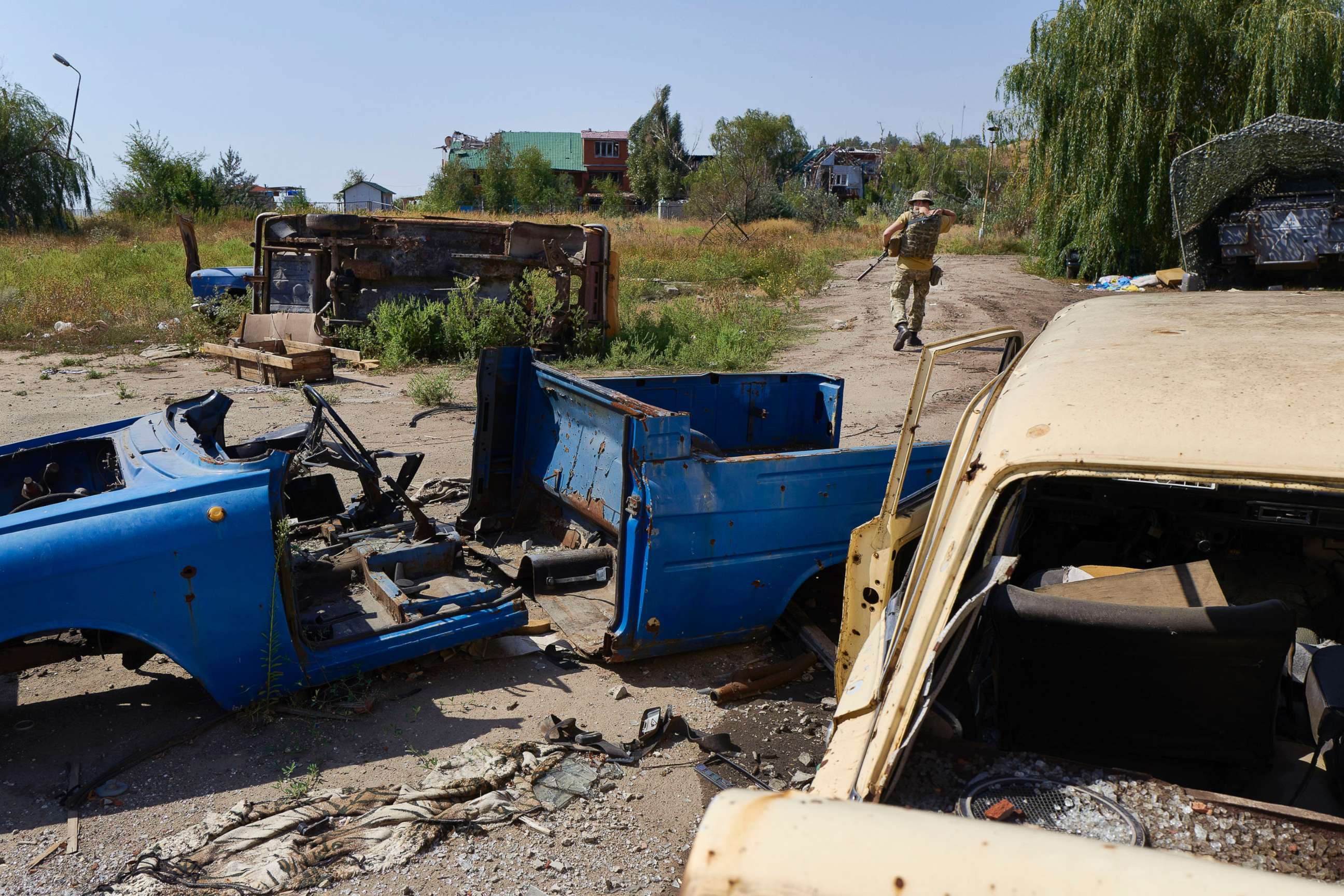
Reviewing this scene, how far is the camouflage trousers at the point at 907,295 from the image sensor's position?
12.6 m

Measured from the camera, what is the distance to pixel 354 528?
518 centimetres

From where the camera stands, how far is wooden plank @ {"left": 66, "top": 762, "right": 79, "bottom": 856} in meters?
3.06

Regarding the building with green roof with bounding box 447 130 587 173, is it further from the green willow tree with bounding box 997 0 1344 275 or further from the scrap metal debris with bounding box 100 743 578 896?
the scrap metal debris with bounding box 100 743 578 896

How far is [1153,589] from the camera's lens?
8.36 feet

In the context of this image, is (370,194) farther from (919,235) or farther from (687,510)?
(687,510)

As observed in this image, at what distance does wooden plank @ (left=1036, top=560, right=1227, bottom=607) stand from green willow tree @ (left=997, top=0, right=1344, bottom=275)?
18267mm

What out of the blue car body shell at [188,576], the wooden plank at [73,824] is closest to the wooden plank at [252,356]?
the blue car body shell at [188,576]

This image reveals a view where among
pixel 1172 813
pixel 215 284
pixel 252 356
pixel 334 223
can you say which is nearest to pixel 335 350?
pixel 252 356

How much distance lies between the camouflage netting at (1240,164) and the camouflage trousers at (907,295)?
429 cm

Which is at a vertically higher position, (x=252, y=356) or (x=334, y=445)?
(x=252, y=356)

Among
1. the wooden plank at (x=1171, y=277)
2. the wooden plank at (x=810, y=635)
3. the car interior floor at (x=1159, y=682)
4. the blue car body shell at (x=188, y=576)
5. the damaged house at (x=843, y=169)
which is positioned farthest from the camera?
the damaged house at (x=843, y=169)

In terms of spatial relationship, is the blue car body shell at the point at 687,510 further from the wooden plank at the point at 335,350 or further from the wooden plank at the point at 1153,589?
the wooden plank at the point at 335,350

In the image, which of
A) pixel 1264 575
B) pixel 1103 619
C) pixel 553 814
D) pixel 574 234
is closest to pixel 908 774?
pixel 1103 619

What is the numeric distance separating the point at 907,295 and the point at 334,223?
26.3 ft
